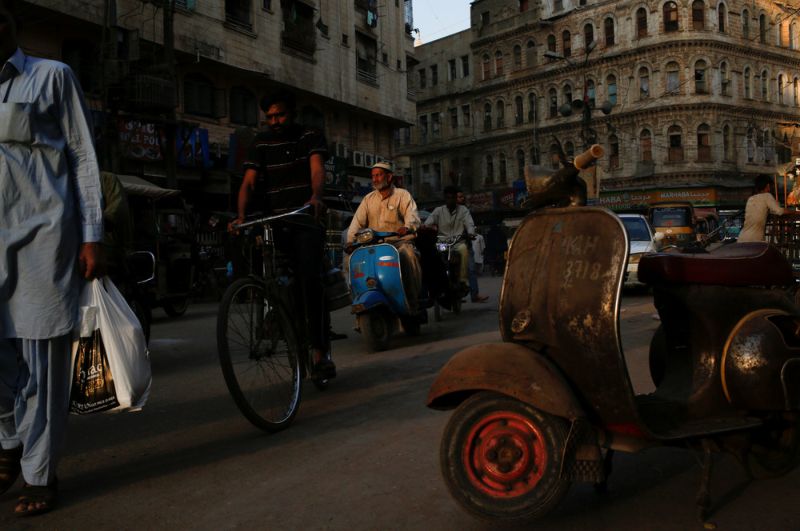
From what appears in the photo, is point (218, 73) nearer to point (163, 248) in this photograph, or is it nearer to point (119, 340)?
point (163, 248)

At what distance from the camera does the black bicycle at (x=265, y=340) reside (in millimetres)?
3945

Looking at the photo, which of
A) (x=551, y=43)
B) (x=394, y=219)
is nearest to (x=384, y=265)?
(x=394, y=219)

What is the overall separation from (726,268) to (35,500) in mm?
2957

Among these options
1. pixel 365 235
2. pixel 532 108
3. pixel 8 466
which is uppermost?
pixel 532 108

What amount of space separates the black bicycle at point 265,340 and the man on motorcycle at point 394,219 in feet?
9.83

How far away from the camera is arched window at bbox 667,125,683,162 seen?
48.9m

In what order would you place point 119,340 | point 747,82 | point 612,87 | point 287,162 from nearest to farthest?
point 119,340
point 287,162
point 612,87
point 747,82

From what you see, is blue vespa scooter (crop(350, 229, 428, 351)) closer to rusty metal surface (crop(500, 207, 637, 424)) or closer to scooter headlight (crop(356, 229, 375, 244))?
scooter headlight (crop(356, 229, 375, 244))

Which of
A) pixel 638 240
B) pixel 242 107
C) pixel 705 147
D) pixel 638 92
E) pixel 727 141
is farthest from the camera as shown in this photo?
pixel 638 92

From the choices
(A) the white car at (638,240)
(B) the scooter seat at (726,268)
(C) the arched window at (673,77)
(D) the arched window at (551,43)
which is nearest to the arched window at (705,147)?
(C) the arched window at (673,77)

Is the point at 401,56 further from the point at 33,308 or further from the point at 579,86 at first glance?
the point at 33,308

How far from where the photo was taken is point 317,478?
331 cm

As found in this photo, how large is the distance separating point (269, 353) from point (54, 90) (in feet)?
6.09

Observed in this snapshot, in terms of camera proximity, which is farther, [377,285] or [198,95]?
[198,95]
